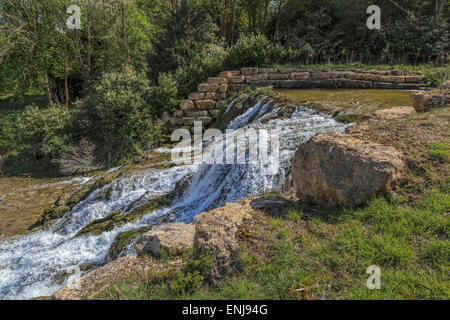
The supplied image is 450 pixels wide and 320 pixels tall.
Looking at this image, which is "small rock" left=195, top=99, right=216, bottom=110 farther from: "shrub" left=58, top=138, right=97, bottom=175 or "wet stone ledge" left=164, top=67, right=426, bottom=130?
"shrub" left=58, top=138, right=97, bottom=175

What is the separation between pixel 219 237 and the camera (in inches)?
98.0

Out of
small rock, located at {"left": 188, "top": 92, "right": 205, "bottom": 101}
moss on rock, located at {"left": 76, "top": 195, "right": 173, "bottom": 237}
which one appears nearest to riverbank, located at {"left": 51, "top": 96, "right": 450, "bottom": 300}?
moss on rock, located at {"left": 76, "top": 195, "right": 173, "bottom": 237}

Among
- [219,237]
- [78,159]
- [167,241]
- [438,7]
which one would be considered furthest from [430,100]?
[438,7]

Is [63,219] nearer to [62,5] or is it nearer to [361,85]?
[361,85]

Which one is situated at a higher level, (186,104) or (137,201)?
(186,104)

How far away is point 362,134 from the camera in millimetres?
3289

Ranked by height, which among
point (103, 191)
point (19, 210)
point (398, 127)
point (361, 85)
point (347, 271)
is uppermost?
point (361, 85)

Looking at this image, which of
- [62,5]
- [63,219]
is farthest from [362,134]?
[62,5]

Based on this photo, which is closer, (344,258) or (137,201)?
(344,258)

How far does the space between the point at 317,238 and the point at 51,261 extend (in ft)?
14.4

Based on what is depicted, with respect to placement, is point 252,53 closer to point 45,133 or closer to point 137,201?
point 137,201

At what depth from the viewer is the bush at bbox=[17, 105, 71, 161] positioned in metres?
9.65

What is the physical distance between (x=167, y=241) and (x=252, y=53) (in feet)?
32.5

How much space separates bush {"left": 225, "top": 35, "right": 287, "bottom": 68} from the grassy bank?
922 cm
